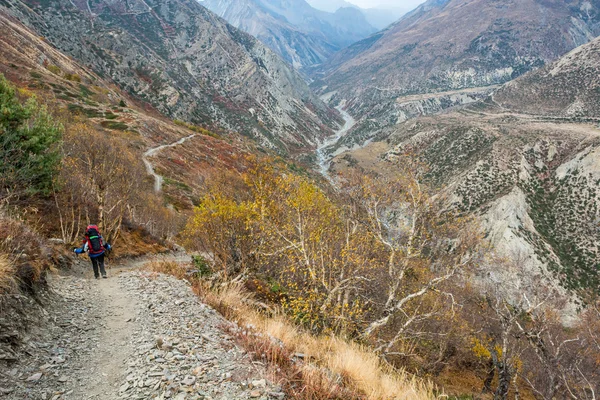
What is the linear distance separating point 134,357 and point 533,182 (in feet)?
361

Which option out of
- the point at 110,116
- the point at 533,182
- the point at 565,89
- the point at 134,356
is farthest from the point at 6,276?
the point at 565,89

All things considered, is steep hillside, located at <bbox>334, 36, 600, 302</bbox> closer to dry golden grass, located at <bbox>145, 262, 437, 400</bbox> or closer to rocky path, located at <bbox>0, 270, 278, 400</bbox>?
dry golden grass, located at <bbox>145, 262, 437, 400</bbox>

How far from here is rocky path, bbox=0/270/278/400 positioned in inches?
178

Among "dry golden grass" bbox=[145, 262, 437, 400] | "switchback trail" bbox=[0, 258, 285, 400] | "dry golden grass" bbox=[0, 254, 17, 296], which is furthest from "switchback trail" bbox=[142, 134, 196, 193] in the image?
"dry golden grass" bbox=[145, 262, 437, 400]

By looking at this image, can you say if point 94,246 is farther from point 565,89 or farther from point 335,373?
point 565,89

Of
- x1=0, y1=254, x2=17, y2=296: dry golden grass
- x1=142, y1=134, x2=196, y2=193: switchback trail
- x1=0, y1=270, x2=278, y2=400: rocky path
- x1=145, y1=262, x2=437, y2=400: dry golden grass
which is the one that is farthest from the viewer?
x1=142, y1=134, x2=196, y2=193: switchback trail

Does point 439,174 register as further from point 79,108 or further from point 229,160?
point 79,108

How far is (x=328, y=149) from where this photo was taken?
182 metres

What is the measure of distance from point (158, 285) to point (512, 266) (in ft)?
226

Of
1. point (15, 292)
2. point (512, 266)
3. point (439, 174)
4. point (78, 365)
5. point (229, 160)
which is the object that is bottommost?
point (512, 266)

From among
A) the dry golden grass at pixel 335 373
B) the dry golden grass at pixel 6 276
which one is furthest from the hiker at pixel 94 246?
the dry golden grass at pixel 335 373

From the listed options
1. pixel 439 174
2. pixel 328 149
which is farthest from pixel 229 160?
pixel 328 149

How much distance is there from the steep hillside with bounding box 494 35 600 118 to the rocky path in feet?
607

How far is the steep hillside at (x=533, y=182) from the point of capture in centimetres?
6844
